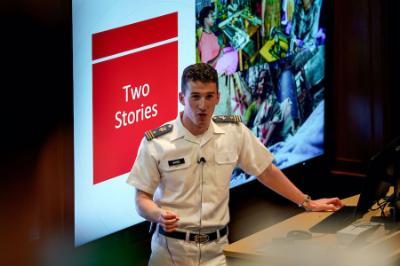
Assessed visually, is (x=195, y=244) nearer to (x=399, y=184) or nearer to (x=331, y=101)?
(x=399, y=184)

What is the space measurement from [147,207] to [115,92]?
90 centimetres

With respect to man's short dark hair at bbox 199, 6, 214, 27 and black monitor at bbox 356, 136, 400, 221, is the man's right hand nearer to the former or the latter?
black monitor at bbox 356, 136, 400, 221

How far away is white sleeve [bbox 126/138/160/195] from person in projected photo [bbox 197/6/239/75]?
1.33 meters

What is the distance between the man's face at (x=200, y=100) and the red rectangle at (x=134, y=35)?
0.67m

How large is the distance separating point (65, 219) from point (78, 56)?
826 mm

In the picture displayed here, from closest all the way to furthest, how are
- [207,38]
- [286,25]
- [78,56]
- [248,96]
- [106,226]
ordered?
[78,56], [106,226], [207,38], [248,96], [286,25]

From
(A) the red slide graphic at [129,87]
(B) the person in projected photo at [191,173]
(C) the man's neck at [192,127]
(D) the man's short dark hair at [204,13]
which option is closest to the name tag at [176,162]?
(B) the person in projected photo at [191,173]

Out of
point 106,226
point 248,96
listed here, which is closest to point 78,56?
point 106,226

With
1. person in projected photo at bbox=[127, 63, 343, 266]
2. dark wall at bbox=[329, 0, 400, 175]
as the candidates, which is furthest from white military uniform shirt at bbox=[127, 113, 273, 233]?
dark wall at bbox=[329, 0, 400, 175]

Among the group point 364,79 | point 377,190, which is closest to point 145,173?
point 377,190

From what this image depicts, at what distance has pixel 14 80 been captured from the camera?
3789 millimetres

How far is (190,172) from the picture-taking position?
3846 mm

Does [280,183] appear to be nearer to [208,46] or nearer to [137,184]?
[137,184]

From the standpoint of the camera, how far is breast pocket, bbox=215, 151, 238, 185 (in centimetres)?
391
